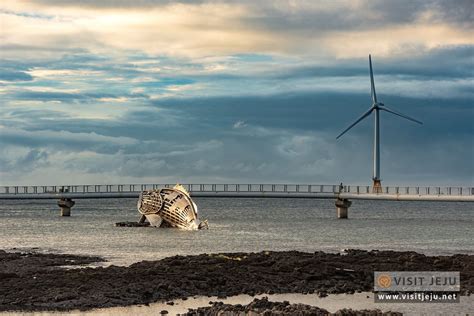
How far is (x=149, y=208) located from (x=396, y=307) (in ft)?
243

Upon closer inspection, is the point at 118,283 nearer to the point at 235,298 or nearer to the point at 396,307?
the point at 235,298

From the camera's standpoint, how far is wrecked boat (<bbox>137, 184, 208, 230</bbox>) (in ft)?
360

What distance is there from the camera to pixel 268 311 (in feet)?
124

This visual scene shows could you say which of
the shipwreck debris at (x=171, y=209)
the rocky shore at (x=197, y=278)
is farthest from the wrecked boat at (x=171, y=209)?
the rocky shore at (x=197, y=278)

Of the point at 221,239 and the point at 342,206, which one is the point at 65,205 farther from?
the point at 221,239

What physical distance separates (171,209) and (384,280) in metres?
62.8

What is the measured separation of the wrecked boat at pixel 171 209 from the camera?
360 ft

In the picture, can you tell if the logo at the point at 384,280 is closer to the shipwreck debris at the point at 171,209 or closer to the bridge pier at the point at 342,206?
the shipwreck debris at the point at 171,209

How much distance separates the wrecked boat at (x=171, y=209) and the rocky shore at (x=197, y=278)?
48.0 metres

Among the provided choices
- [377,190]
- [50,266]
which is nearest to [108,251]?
[50,266]

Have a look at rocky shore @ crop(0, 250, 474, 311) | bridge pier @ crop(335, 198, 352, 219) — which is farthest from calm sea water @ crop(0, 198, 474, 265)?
bridge pier @ crop(335, 198, 352, 219)

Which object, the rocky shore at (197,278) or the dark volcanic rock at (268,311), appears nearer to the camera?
the dark volcanic rock at (268,311)

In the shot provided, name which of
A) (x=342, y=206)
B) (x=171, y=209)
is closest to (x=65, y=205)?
(x=171, y=209)

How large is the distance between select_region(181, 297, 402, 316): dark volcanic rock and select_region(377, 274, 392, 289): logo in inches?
435
